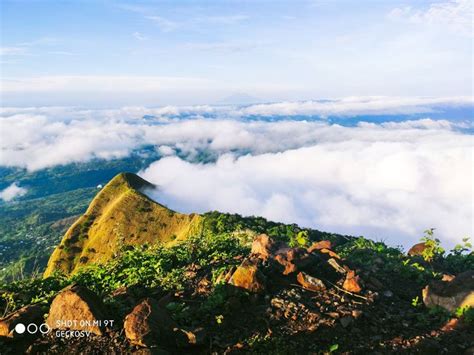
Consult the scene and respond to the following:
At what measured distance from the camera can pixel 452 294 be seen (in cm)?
1141

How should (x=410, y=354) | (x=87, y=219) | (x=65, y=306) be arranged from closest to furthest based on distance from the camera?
(x=410, y=354) → (x=65, y=306) → (x=87, y=219)

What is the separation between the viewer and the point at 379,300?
11258 mm

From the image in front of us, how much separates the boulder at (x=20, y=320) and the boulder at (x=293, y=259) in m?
6.75

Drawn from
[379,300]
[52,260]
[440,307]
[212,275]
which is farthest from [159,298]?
[52,260]

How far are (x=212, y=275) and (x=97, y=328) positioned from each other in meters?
3.87

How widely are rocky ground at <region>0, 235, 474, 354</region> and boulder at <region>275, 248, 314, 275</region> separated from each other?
0.14ft

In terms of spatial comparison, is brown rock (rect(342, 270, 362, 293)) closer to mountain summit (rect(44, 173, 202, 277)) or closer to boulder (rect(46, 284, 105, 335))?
boulder (rect(46, 284, 105, 335))

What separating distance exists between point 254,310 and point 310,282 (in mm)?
1998

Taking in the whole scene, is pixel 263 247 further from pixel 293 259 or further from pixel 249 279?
pixel 249 279

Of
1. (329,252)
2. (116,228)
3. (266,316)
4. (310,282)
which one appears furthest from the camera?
(116,228)

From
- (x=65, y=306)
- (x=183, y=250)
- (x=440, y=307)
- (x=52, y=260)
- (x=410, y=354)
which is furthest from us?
(x=52, y=260)

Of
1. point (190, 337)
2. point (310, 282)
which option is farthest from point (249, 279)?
point (190, 337)

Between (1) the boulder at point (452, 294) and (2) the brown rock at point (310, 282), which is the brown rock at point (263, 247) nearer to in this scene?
(2) the brown rock at point (310, 282)

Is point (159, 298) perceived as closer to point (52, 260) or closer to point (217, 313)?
point (217, 313)
